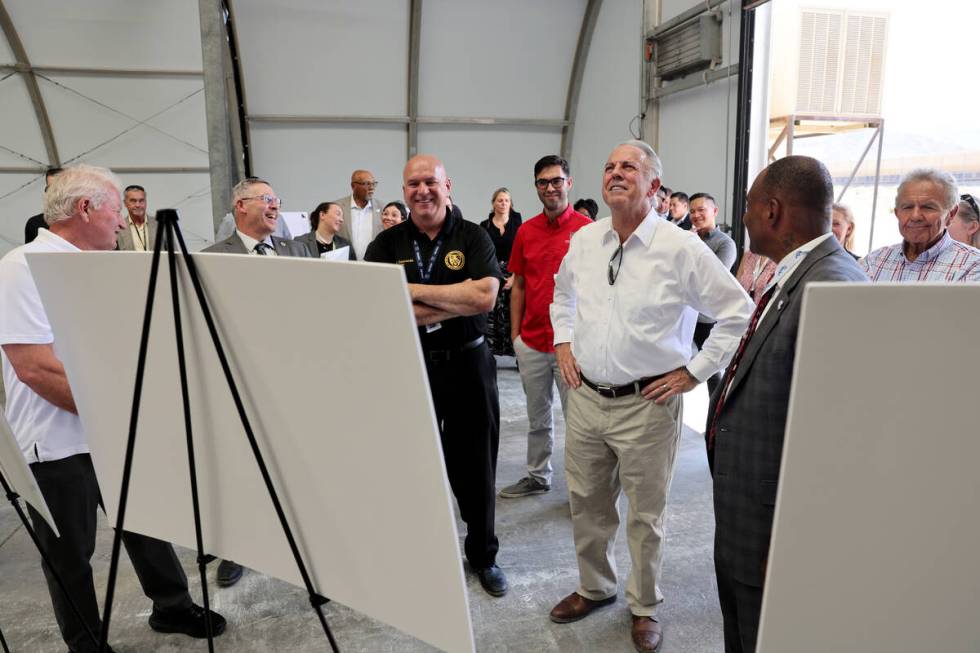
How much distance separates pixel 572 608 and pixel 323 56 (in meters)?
8.66

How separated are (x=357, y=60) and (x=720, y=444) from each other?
8969mm

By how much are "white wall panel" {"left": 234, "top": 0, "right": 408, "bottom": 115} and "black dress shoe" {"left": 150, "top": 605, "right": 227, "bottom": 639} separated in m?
8.25

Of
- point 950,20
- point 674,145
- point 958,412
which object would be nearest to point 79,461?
point 958,412

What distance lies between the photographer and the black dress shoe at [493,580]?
98.7 inches

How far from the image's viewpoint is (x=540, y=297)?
3090 millimetres

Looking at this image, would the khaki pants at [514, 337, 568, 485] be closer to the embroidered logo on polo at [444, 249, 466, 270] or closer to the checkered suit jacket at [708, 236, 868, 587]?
the embroidered logo on polo at [444, 249, 466, 270]

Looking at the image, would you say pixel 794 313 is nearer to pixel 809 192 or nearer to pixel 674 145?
pixel 809 192

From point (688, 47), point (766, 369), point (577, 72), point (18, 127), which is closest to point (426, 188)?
point (766, 369)

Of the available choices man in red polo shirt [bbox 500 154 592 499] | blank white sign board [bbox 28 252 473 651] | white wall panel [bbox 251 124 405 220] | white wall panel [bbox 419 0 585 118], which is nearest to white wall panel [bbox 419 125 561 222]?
white wall panel [bbox 419 0 585 118]

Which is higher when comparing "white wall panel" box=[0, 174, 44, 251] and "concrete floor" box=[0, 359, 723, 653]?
"white wall panel" box=[0, 174, 44, 251]

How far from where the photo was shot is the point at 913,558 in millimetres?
754

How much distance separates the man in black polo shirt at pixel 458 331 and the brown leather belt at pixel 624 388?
485 millimetres

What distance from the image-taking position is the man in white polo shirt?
1726 millimetres

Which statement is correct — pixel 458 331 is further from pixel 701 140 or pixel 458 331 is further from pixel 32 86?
pixel 32 86
